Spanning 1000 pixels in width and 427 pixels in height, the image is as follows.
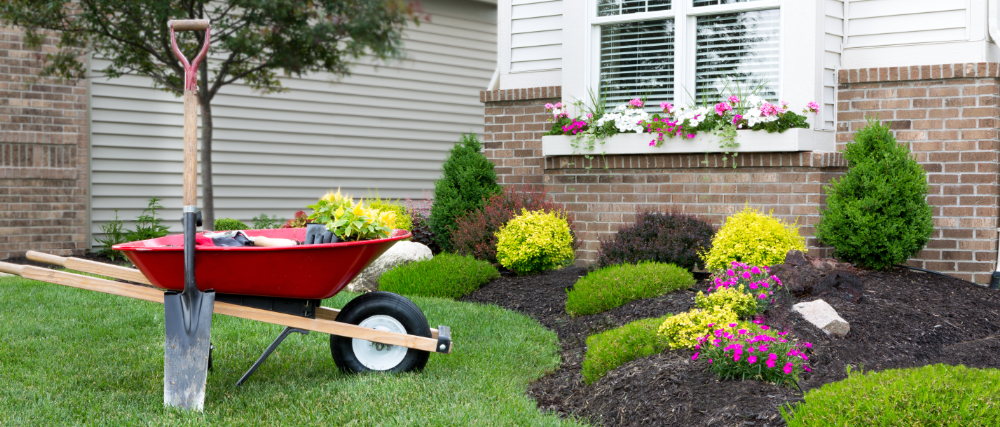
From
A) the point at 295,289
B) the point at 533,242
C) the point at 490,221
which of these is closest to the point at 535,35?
the point at 490,221

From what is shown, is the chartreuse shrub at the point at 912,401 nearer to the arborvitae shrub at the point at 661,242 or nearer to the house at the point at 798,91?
the arborvitae shrub at the point at 661,242

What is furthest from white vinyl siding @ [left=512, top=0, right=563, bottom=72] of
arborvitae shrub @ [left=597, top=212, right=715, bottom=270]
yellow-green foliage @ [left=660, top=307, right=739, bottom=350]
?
yellow-green foliage @ [left=660, top=307, right=739, bottom=350]

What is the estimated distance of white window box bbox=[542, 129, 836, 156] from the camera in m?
6.08

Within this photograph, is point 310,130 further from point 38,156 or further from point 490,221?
point 490,221

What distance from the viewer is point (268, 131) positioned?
1026 centimetres

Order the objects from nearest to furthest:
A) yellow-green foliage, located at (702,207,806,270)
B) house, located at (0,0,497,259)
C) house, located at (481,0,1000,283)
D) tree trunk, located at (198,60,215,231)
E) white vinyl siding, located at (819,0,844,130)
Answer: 1. yellow-green foliage, located at (702,207,806,270)
2. house, located at (481,0,1000,283)
3. white vinyl siding, located at (819,0,844,130)
4. house, located at (0,0,497,259)
5. tree trunk, located at (198,60,215,231)

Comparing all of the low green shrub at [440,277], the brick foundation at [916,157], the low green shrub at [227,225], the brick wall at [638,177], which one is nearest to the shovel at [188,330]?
the low green shrub at [440,277]

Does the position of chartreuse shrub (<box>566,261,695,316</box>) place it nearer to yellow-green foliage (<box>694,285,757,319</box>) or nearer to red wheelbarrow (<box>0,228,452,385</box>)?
yellow-green foliage (<box>694,285,757,319</box>)

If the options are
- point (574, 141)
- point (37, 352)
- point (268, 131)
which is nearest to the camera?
point (37, 352)

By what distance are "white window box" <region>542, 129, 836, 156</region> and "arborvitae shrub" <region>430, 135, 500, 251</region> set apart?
630 mm

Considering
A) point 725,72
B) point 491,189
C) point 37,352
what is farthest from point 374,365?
point 725,72

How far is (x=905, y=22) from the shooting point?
6242 mm

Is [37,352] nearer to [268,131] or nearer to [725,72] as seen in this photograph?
[725,72]

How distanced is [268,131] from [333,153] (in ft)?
3.29
